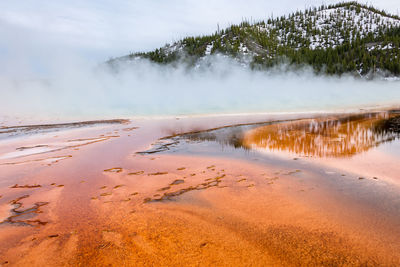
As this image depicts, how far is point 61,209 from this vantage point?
3725 mm

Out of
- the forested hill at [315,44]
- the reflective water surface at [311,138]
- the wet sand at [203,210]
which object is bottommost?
the wet sand at [203,210]

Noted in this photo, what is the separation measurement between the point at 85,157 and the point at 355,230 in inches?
251

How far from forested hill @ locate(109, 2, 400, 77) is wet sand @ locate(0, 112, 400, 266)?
54.8 meters

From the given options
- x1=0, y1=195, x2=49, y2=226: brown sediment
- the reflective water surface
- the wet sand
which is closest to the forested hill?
the reflective water surface

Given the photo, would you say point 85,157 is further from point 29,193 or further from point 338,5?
point 338,5

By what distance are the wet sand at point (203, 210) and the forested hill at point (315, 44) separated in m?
54.8

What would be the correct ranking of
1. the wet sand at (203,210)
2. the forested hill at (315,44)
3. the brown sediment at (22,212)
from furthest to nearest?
the forested hill at (315,44) → the brown sediment at (22,212) → the wet sand at (203,210)

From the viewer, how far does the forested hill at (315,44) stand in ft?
173

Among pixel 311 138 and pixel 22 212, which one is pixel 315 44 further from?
pixel 22 212

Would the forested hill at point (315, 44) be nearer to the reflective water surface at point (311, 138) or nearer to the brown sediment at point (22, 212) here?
the reflective water surface at point (311, 138)

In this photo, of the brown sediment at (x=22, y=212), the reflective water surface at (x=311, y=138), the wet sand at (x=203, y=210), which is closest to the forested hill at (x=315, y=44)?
the reflective water surface at (x=311, y=138)

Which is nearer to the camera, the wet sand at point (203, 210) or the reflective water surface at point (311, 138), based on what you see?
the wet sand at point (203, 210)

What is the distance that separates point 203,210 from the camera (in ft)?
11.7

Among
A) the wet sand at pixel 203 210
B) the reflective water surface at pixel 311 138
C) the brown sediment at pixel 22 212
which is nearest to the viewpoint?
the wet sand at pixel 203 210
